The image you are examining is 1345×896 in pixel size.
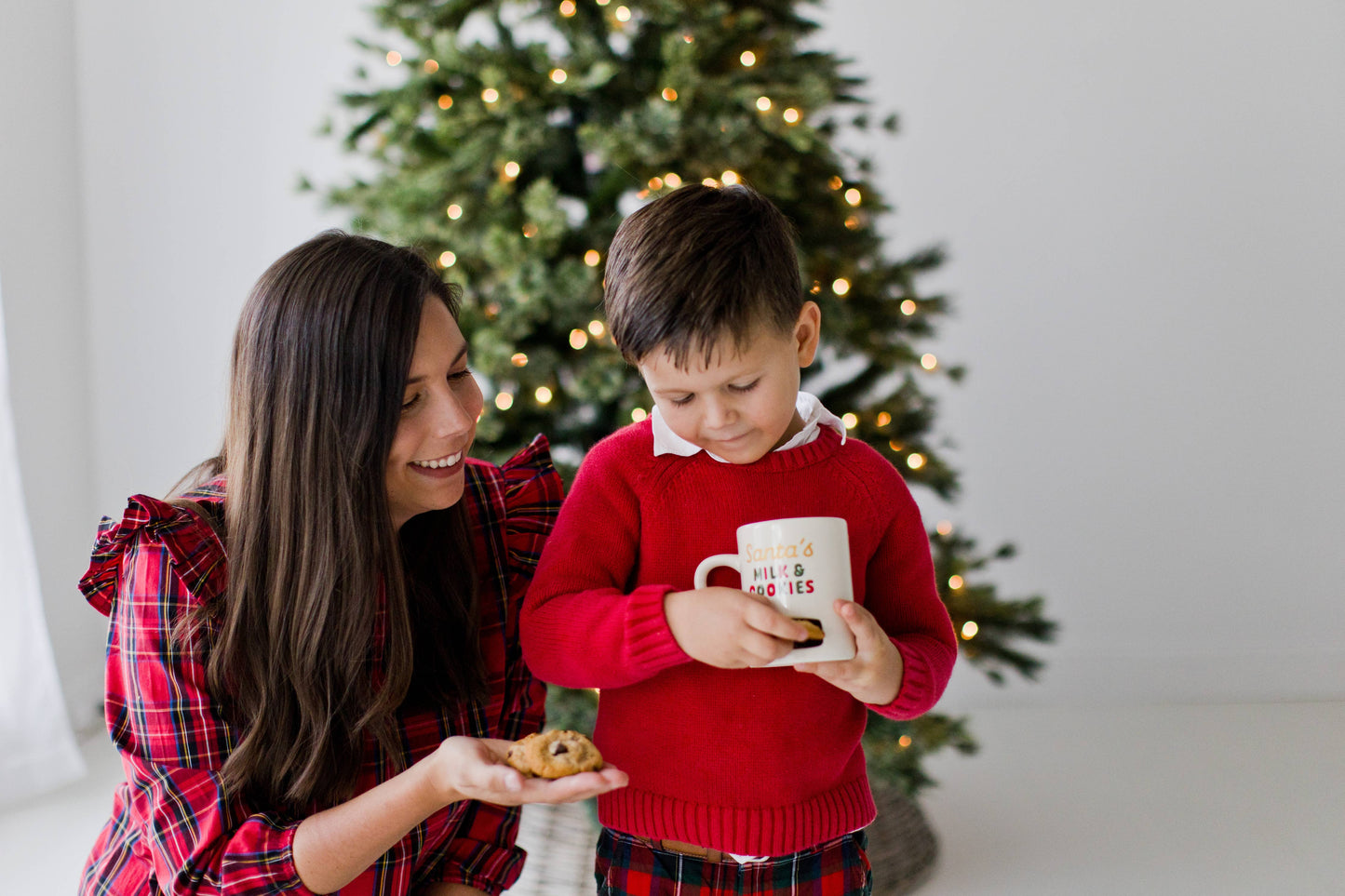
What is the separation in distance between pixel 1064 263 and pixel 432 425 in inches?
104

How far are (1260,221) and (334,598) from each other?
3.05 meters

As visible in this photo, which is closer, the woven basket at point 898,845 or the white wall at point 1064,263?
the woven basket at point 898,845

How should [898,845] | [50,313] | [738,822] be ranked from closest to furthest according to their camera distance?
[738,822]
[898,845]
[50,313]

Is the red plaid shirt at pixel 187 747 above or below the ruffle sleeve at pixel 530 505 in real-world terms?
below

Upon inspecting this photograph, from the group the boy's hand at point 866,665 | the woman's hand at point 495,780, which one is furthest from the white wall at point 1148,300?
the woman's hand at point 495,780

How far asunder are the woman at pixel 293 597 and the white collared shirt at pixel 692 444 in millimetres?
206

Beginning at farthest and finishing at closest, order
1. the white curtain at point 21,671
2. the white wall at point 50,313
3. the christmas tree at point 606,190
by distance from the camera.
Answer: the white wall at point 50,313 < the white curtain at point 21,671 < the christmas tree at point 606,190

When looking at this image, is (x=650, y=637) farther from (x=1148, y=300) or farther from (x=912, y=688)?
(x=1148, y=300)

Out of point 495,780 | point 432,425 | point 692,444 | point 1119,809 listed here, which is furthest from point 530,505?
point 1119,809

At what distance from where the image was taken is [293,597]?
1.11m

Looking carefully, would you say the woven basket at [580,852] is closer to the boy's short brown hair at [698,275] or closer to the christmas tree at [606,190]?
the christmas tree at [606,190]

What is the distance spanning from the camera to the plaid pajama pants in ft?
3.34

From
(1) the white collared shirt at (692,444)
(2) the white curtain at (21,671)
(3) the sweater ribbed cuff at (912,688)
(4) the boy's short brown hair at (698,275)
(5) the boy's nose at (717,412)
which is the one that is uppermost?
(4) the boy's short brown hair at (698,275)

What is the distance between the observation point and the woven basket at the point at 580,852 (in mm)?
2234
